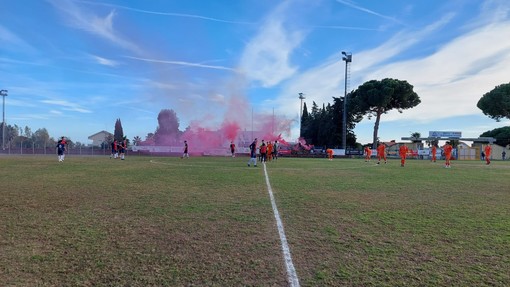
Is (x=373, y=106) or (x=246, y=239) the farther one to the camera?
(x=373, y=106)

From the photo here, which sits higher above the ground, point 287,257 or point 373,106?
point 373,106

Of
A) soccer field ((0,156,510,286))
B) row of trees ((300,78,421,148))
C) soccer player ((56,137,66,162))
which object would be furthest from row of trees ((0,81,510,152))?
soccer field ((0,156,510,286))

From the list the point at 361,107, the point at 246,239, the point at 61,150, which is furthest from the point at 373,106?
the point at 246,239

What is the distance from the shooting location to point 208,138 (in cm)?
5247

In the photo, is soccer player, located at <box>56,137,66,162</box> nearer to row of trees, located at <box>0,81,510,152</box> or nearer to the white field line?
the white field line

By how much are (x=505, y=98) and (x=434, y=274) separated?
71198 millimetres

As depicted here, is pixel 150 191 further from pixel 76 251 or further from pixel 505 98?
pixel 505 98

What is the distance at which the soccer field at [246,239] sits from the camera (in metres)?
4.31

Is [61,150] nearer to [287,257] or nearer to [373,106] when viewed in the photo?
[287,257]

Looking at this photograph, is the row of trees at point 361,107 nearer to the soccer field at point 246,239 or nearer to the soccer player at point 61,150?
the soccer player at point 61,150

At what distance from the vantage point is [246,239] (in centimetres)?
579

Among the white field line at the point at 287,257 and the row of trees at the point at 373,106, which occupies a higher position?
the row of trees at the point at 373,106

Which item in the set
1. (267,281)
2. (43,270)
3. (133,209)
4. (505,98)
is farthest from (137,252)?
(505,98)

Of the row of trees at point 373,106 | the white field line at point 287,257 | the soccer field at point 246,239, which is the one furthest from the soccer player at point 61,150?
the row of trees at point 373,106
